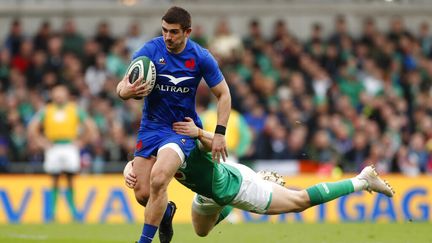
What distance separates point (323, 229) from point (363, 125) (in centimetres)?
686

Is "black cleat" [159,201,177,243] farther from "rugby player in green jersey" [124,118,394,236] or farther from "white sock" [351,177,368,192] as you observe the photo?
"white sock" [351,177,368,192]

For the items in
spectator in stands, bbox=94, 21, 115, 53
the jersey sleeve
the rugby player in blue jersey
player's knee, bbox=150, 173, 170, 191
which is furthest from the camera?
spectator in stands, bbox=94, 21, 115, 53

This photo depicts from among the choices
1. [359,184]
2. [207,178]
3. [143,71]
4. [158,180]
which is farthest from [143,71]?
[359,184]

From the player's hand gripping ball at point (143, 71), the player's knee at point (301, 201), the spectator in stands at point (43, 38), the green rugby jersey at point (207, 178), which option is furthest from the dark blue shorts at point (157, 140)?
the spectator in stands at point (43, 38)

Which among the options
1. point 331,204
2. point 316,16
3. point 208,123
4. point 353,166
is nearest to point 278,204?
point 208,123

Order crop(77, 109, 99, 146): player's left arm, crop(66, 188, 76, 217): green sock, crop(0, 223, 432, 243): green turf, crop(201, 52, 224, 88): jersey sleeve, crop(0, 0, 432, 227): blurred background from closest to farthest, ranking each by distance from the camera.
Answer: crop(201, 52, 224, 88): jersey sleeve
crop(0, 223, 432, 243): green turf
crop(66, 188, 76, 217): green sock
crop(77, 109, 99, 146): player's left arm
crop(0, 0, 432, 227): blurred background

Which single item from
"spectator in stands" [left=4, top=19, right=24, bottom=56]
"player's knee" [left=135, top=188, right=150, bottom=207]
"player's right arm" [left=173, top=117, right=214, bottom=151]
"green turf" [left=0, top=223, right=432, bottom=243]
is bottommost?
"green turf" [left=0, top=223, right=432, bottom=243]

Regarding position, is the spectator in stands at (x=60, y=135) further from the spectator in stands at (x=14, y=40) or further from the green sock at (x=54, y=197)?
the spectator in stands at (x=14, y=40)

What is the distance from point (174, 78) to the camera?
36.3 feet

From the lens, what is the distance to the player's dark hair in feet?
35.8

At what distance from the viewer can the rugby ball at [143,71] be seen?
10.8 m

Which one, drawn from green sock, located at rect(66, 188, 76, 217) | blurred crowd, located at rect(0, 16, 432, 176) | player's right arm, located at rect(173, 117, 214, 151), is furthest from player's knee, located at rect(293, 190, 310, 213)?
blurred crowd, located at rect(0, 16, 432, 176)

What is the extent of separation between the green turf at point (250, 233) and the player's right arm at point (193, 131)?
7.57 feet

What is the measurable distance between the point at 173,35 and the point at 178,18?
0.59 feet
